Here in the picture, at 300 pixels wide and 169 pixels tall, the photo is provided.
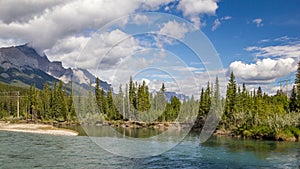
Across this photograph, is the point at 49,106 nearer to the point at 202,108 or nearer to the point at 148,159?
the point at 202,108

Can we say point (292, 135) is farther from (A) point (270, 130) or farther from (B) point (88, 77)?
(B) point (88, 77)

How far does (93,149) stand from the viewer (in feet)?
90.5

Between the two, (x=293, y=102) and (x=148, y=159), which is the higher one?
(x=293, y=102)

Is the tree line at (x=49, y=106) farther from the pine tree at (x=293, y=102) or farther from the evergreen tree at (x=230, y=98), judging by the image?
the pine tree at (x=293, y=102)

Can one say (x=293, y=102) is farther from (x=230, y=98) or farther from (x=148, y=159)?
(x=148, y=159)

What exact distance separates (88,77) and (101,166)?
8727mm

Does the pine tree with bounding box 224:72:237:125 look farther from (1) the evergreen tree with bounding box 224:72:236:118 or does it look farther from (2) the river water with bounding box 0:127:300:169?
(2) the river water with bounding box 0:127:300:169

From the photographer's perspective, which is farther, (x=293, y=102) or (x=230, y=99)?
(x=293, y=102)

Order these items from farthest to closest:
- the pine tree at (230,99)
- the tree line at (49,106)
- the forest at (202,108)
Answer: the tree line at (49,106), the pine tree at (230,99), the forest at (202,108)

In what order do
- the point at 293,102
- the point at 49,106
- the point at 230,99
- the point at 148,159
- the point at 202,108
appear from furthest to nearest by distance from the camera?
the point at 49,106 < the point at 293,102 < the point at 230,99 < the point at 202,108 < the point at 148,159

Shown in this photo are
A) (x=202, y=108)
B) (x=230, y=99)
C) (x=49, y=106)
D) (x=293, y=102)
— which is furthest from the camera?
(x=49, y=106)

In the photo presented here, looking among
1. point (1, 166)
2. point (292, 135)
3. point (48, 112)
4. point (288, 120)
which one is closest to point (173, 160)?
point (1, 166)

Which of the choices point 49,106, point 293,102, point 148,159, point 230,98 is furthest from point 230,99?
point 49,106

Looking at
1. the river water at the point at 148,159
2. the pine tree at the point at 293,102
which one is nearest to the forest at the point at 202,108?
the pine tree at the point at 293,102
